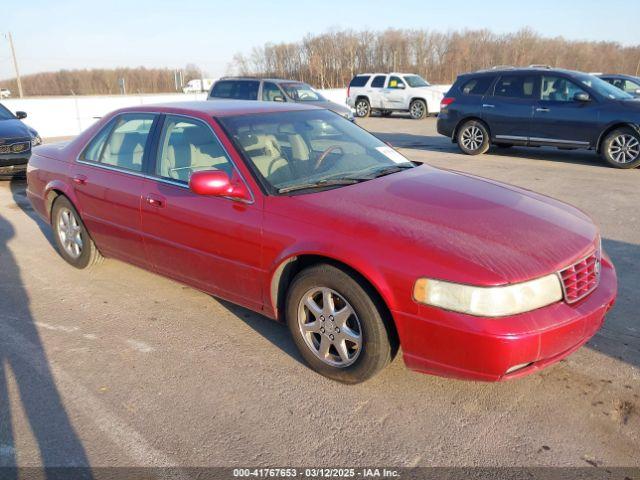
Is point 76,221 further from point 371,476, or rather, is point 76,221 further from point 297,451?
point 371,476

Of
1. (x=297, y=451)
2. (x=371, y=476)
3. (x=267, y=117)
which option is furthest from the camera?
(x=267, y=117)

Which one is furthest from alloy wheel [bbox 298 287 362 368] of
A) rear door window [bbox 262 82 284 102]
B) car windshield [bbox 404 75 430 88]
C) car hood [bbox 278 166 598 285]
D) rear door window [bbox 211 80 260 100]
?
car windshield [bbox 404 75 430 88]

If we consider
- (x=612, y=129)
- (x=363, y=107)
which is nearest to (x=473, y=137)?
(x=612, y=129)

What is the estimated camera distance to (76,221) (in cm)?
497

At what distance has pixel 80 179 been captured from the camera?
4719mm

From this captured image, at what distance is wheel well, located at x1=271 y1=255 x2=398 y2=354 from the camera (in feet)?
9.46

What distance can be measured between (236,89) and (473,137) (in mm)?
6979

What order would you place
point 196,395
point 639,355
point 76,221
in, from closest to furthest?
1. point 196,395
2. point 639,355
3. point 76,221

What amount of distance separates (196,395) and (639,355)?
2749mm

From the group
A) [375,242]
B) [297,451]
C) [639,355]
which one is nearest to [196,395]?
[297,451]

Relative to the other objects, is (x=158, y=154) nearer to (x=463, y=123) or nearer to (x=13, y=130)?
(x=13, y=130)

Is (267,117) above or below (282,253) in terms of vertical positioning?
above

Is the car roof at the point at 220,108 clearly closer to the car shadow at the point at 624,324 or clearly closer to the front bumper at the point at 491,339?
the front bumper at the point at 491,339

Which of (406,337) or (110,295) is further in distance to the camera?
(110,295)
